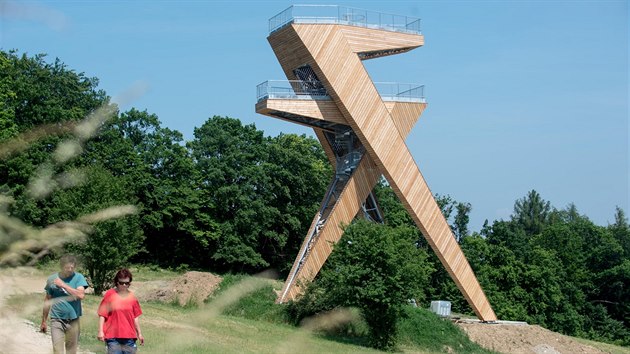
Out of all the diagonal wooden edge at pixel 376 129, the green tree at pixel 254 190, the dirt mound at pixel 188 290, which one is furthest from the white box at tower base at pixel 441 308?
the green tree at pixel 254 190

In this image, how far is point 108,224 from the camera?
25938 mm

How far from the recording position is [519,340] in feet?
97.8

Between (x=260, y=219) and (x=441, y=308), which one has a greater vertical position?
(x=260, y=219)

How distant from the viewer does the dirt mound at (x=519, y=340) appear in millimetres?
29219

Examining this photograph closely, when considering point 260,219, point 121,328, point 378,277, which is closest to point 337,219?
point 378,277

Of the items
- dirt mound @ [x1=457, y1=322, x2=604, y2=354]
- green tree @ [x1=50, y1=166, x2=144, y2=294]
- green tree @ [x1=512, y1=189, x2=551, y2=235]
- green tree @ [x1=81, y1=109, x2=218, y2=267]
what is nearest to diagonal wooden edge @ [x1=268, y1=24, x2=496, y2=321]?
dirt mound @ [x1=457, y1=322, x2=604, y2=354]

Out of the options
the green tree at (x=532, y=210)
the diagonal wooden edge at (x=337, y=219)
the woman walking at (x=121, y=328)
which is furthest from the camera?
the green tree at (x=532, y=210)

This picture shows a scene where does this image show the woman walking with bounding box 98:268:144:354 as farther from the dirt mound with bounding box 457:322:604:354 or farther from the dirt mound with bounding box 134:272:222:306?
the dirt mound with bounding box 457:322:604:354

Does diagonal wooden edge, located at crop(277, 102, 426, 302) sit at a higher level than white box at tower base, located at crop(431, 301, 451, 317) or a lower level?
higher

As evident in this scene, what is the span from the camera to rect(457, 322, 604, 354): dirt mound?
29.2 meters

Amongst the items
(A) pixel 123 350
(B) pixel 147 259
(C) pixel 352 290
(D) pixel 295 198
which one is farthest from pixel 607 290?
(A) pixel 123 350

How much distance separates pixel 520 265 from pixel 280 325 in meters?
22.2

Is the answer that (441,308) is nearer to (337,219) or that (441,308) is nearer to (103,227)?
(337,219)

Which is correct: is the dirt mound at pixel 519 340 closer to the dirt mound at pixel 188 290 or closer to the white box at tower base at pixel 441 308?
the white box at tower base at pixel 441 308
